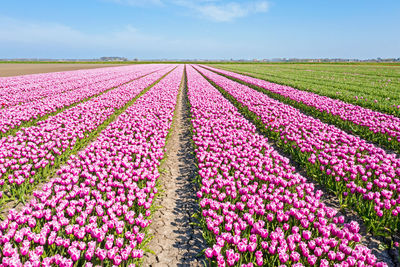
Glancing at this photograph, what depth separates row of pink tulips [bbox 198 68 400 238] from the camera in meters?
4.36

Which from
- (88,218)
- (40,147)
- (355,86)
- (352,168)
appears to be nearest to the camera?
(88,218)

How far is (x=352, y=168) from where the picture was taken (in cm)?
543

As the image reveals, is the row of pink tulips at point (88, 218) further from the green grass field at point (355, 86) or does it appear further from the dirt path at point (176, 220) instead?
the green grass field at point (355, 86)

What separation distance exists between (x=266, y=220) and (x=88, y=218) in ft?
10.8

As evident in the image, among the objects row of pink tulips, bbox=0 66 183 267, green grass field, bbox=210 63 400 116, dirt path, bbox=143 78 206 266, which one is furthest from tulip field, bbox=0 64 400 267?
green grass field, bbox=210 63 400 116

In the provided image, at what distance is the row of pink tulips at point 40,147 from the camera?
527cm

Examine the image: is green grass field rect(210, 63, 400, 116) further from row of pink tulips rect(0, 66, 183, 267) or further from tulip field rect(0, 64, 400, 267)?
row of pink tulips rect(0, 66, 183, 267)

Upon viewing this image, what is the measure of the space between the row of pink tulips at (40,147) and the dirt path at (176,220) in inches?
122

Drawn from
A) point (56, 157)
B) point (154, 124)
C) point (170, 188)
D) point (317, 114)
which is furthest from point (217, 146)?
point (317, 114)

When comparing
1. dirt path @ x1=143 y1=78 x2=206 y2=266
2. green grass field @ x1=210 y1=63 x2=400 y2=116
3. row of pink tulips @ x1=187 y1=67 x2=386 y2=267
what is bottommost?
dirt path @ x1=143 y1=78 x2=206 y2=266

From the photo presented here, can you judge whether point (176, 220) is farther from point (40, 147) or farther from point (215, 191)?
point (40, 147)

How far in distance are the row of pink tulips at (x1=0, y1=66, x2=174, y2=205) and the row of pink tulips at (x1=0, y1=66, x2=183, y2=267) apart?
0.83 m

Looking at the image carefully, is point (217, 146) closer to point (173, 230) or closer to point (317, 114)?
point (173, 230)

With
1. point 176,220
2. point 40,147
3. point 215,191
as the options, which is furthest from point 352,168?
point 40,147
